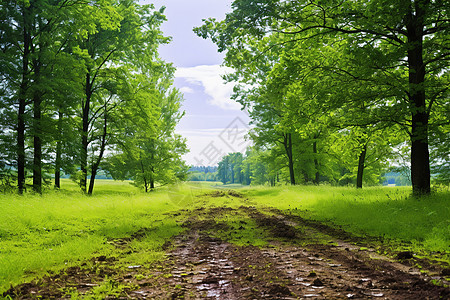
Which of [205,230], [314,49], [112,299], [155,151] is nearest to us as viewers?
[112,299]

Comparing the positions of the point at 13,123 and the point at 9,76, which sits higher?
the point at 9,76

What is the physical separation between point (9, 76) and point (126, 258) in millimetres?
12639

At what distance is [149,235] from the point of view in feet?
23.7

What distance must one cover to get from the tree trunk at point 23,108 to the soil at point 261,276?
10.9 m

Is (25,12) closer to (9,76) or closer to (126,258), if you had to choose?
(9,76)

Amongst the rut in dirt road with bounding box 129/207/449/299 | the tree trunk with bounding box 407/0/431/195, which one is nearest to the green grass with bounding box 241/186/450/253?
the tree trunk with bounding box 407/0/431/195

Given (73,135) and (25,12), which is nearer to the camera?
(25,12)

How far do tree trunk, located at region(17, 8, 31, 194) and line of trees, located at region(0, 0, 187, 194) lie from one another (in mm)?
40

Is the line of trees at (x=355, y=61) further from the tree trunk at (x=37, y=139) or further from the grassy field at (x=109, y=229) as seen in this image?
the tree trunk at (x=37, y=139)

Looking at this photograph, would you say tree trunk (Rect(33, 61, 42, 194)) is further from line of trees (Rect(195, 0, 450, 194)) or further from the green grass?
the green grass

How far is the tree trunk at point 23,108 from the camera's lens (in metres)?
12.4

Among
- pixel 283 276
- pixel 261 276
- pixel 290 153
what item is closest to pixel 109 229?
pixel 261 276

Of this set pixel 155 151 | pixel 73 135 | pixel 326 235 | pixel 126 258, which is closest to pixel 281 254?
pixel 326 235

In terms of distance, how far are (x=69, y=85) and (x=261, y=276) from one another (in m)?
13.0
